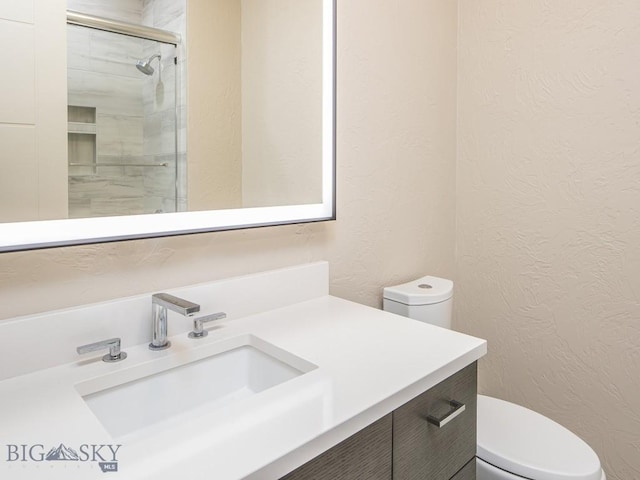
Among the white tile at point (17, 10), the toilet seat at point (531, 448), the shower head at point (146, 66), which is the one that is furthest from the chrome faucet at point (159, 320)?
the toilet seat at point (531, 448)

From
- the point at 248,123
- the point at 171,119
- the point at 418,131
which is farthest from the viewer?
the point at 418,131

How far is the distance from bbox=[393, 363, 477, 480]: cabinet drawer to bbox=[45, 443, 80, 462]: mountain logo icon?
1.63 feet

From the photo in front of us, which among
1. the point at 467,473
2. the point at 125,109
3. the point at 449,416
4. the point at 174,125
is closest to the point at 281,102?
the point at 174,125

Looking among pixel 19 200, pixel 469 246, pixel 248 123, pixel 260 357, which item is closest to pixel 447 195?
pixel 469 246

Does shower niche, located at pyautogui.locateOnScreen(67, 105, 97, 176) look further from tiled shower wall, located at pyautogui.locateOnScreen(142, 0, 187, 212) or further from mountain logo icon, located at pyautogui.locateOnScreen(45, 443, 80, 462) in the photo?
mountain logo icon, located at pyautogui.locateOnScreen(45, 443, 80, 462)

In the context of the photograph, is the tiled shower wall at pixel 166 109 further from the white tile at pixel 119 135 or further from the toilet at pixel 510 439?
the toilet at pixel 510 439

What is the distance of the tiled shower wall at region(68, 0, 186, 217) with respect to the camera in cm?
94

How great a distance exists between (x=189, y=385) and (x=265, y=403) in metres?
0.29

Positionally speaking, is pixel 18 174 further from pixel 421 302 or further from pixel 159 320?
pixel 421 302

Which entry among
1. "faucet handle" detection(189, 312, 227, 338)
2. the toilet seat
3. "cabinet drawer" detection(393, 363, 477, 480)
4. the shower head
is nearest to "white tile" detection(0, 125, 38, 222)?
the shower head

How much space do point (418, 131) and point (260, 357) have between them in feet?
3.46

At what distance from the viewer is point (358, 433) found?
768mm

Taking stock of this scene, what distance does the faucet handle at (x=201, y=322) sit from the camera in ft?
3.51

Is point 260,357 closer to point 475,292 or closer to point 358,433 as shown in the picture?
point 358,433
